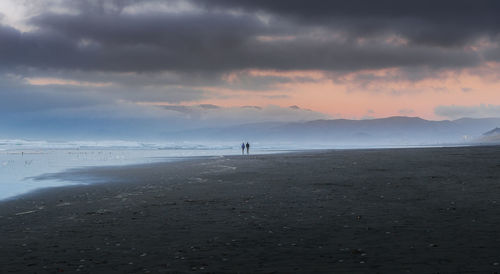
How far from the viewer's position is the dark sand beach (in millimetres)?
8406

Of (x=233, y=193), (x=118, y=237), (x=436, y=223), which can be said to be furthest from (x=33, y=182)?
(x=436, y=223)

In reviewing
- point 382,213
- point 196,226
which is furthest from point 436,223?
point 196,226

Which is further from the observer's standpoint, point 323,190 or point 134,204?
point 323,190

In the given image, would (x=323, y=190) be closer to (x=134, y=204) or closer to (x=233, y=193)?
(x=233, y=193)

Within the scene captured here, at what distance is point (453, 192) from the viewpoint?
18047 mm

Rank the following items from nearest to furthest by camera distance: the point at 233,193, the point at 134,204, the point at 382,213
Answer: the point at 382,213 → the point at 134,204 → the point at 233,193

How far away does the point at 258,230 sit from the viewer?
11.5 m

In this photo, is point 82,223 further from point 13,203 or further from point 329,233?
point 329,233

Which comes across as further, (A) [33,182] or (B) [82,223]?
(A) [33,182]

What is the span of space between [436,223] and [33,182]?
74.4 feet

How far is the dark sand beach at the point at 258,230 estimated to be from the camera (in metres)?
8.41

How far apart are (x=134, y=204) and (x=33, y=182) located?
470 inches

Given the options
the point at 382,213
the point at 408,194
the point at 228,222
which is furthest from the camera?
the point at 408,194

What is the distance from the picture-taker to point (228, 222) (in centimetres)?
1274
